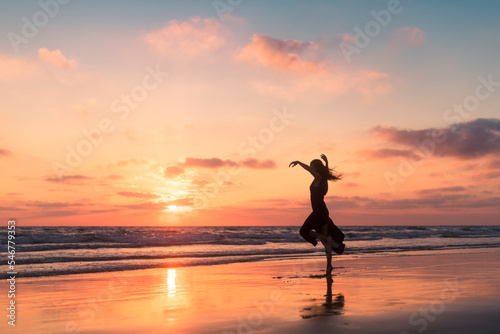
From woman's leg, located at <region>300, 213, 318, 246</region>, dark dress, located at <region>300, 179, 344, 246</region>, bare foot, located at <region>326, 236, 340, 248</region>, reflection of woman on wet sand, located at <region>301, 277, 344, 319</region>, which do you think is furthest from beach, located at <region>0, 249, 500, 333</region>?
dark dress, located at <region>300, 179, 344, 246</region>

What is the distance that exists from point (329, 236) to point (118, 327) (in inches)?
244

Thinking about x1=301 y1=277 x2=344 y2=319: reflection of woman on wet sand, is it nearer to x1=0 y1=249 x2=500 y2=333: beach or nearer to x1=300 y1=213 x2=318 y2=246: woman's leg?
x1=0 y1=249 x2=500 y2=333: beach

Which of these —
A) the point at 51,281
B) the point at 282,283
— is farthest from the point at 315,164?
the point at 51,281

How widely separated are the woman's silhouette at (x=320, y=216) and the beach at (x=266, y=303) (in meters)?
0.89

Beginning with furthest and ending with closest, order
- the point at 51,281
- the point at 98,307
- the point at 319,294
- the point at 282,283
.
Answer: the point at 51,281, the point at 282,283, the point at 319,294, the point at 98,307

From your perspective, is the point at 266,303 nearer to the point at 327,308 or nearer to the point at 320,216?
the point at 327,308

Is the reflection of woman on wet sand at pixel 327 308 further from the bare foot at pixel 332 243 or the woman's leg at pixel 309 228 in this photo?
the bare foot at pixel 332 243

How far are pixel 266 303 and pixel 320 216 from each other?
3773 millimetres

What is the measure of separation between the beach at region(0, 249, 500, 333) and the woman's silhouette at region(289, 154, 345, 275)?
894mm

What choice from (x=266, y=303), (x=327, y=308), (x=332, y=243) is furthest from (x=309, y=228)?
(x=327, y=308)

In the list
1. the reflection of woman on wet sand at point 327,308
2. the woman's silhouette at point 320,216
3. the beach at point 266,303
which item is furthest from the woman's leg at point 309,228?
the reflection of woman on wet sand at point 327,308

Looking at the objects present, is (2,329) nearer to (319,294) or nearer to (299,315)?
(299,315)

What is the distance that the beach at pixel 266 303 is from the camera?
225 inches

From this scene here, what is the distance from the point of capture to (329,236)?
35.7 feet
